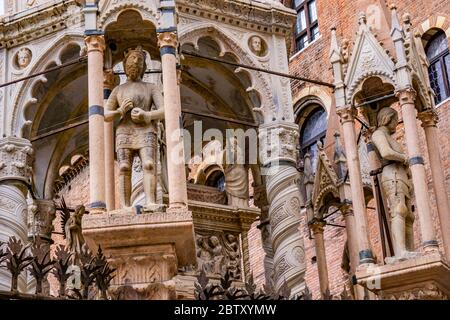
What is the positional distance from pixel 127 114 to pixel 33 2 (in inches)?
136

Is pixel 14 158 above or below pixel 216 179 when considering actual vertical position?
below

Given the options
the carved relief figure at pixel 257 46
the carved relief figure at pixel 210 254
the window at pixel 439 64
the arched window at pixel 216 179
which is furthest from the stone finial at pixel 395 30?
the arched window at pixel 216 179

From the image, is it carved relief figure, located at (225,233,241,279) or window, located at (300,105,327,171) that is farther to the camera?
window, located at (300,105,327,171)

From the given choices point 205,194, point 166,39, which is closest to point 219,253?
point 205,194

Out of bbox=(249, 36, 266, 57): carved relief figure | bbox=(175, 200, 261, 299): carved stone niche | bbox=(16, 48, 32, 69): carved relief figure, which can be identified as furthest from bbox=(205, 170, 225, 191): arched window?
bbox=(16, 48, 32, 69): carved relief figure

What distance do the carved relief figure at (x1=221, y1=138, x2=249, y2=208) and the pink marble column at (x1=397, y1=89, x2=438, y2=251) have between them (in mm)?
3423

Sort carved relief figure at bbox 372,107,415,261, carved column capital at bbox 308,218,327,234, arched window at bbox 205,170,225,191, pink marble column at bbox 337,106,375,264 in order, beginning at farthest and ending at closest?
arched window at bbox 205,170,225,191 → carved column capital at bbox 308,218,327,234 → carved relief figure at bbox 372,107,415,261 → pink marble column at bbox 337,106,375,264

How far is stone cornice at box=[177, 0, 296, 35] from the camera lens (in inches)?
685

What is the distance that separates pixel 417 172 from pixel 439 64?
34.5ft

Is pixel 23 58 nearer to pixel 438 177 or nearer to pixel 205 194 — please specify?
pixel 205 194

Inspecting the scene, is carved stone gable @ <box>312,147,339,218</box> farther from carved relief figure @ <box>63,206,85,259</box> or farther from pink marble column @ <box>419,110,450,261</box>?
carved relief figure @ <box>63,206,85,259</box>

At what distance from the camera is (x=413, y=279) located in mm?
14508

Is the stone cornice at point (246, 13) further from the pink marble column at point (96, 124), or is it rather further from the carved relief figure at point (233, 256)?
the carved relief figure at point (233, 256)
